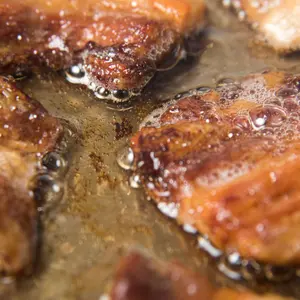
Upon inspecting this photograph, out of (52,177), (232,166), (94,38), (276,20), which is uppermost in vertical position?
(276,20)

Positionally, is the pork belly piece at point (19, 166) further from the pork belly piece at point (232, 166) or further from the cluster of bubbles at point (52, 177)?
the pork belly piece at point (232, 166)

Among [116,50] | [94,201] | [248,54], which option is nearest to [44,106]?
[116,50]

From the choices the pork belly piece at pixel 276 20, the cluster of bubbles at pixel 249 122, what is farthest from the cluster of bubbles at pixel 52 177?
the pork belly piece at pixel 276 20

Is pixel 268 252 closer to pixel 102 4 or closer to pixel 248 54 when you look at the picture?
pixel 248 54

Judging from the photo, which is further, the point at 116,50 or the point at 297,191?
the point at 116,50

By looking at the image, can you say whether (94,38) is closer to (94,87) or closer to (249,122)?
(94,87)

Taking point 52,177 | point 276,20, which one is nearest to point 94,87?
point 52,177
